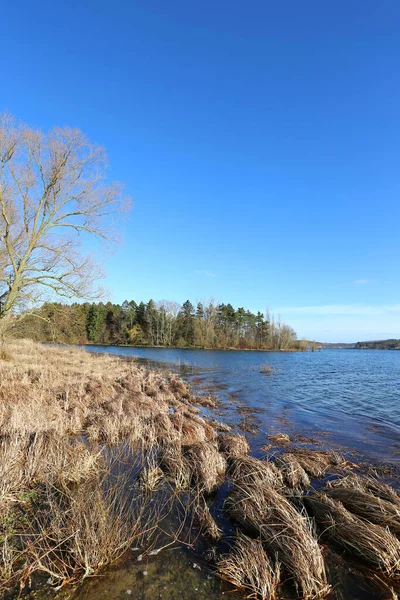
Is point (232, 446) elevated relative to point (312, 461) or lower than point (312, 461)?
elevated

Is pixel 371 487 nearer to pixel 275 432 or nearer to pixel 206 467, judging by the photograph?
pixel 206 467

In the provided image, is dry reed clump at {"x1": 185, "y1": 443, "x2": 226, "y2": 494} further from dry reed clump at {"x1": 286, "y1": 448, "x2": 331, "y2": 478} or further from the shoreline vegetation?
dry reed clump at {"x1": 286, "y1": 448, "x2": 331, "y2": 478}

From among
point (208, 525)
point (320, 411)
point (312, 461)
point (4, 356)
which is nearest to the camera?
point (208, 525)

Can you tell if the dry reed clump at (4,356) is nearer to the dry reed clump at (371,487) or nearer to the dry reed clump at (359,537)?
the dry reed clump at (371,487)

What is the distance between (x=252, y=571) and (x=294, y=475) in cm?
301

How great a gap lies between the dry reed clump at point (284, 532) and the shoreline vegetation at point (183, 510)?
0.05 ft

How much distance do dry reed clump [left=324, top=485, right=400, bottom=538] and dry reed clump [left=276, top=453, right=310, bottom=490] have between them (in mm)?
784

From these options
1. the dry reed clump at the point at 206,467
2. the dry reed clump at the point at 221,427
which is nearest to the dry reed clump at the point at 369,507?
the dry reed clump at the point at 206,467

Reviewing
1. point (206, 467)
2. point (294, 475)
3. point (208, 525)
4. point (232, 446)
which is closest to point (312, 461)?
point (294, 475)

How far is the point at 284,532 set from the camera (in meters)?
3.78

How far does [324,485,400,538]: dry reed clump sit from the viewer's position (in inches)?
162

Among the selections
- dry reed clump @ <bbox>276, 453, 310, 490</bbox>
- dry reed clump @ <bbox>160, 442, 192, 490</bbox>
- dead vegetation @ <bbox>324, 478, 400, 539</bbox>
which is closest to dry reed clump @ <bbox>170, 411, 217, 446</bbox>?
dry reed clump @ <bbox>160, 442, 192, 490</bbox>

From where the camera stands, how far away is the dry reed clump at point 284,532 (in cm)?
329

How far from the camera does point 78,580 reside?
A: 10.5 feet
